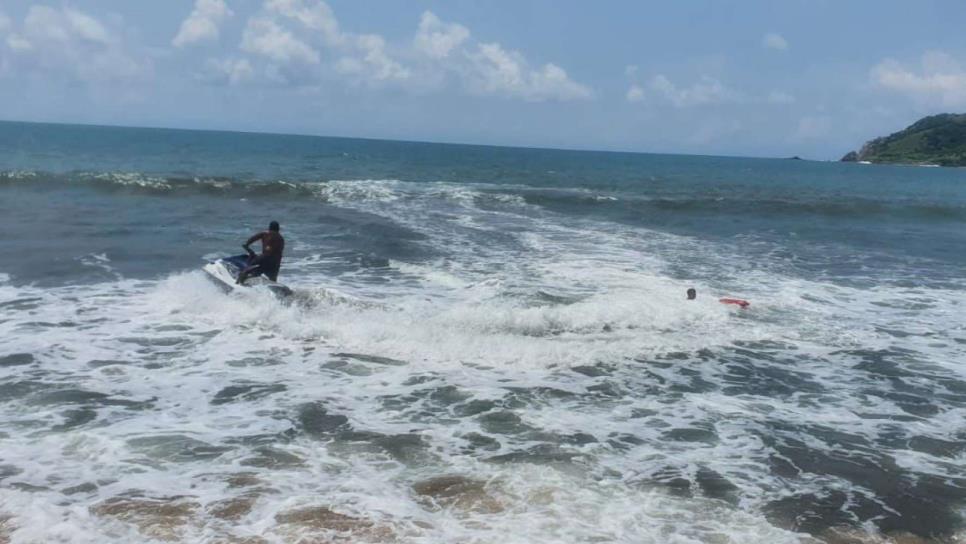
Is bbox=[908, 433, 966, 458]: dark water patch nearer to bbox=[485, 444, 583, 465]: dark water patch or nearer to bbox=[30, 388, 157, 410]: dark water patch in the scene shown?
bbox=[485, 444, 583, 465]: dark water patch

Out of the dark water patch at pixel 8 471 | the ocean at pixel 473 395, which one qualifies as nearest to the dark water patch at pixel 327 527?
the ocean at pixel 473 395

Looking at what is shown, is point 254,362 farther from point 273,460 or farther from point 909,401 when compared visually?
point 909,401

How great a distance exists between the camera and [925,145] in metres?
155

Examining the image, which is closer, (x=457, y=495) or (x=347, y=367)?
(x=457, y=495)

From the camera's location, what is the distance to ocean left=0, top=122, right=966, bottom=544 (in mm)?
7051

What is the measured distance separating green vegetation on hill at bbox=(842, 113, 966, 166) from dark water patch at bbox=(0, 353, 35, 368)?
504 ft

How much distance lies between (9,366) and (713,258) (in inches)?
686

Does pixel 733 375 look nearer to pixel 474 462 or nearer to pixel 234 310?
pixel 474 462

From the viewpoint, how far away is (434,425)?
912cm

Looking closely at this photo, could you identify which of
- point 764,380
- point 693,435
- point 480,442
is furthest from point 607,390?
point 480,442

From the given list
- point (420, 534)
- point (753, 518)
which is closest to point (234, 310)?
point (420, 534)

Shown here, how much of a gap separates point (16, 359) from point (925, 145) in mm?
173317

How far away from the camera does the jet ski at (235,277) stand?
1392 centimetres

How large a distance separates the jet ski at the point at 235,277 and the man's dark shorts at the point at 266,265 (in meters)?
0.15
